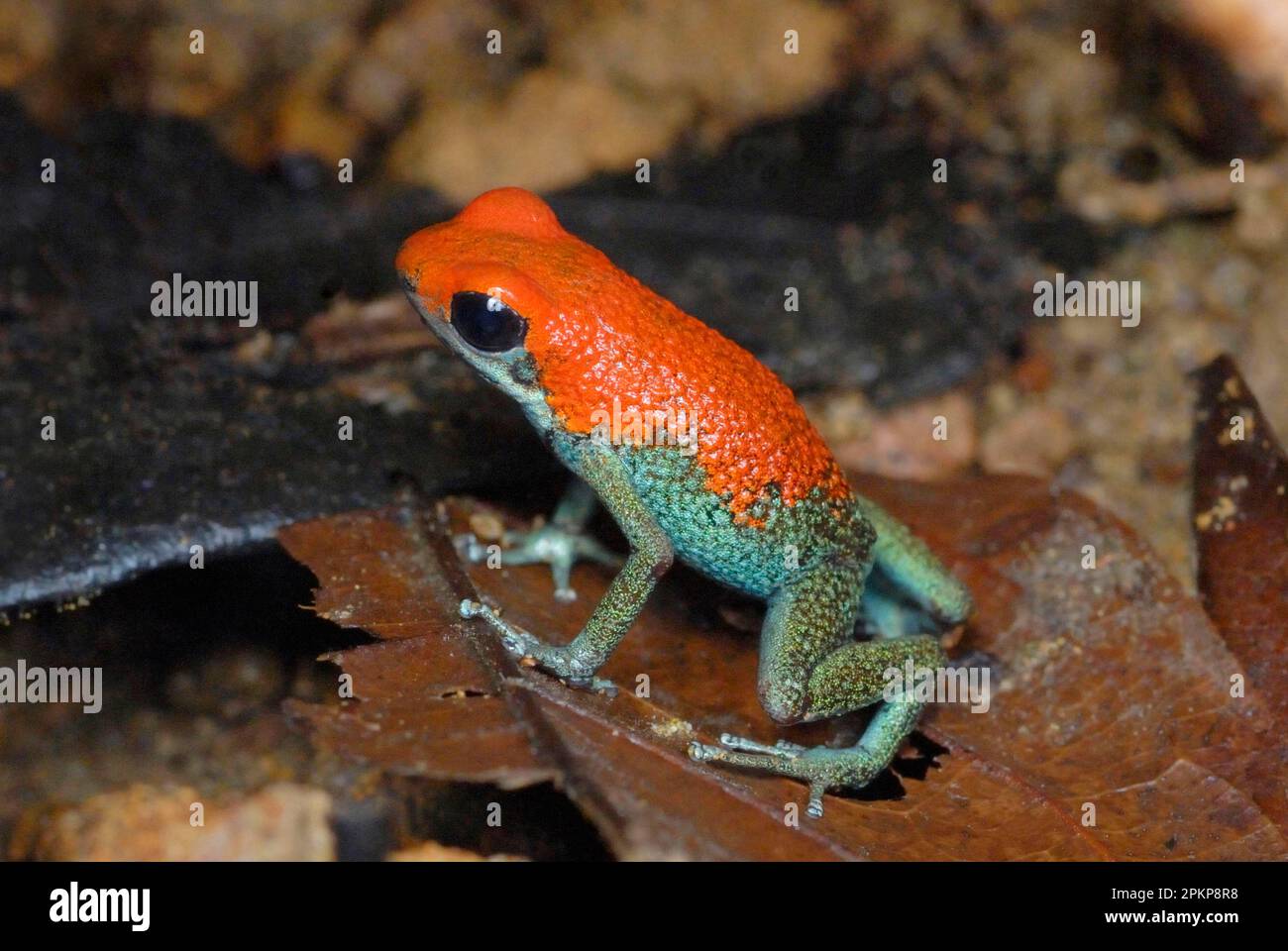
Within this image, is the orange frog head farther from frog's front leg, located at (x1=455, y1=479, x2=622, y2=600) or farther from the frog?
frog's front leg, located at (x1=455, y1=479, x2=622, y2=600)

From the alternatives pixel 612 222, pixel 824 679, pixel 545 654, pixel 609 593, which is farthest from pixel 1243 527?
pixel 612 222

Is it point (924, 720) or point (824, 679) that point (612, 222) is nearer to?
point (824, 679)

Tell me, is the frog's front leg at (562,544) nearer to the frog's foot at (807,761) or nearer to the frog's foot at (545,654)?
the frog's foot at (545,654)

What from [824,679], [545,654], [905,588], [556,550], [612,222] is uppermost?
[612,222]

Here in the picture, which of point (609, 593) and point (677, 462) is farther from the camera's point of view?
point (677, 462)

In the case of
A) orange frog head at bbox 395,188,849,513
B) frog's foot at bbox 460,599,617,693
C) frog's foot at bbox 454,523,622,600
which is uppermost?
orange frog head at bbox 395,188,849,513

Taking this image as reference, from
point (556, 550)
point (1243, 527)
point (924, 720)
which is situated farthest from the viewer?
point (556, 550)

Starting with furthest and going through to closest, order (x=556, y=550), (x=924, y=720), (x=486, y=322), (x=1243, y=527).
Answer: (x=556, y=550), (x=1243, y=527), (x=924, y=720), (x=486, y=322)

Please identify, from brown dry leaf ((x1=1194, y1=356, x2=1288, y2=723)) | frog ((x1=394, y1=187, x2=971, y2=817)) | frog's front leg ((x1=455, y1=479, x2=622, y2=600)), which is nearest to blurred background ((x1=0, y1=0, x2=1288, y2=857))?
frog's front leg ((x1=455, y1=479, x2=622, y2=600))
